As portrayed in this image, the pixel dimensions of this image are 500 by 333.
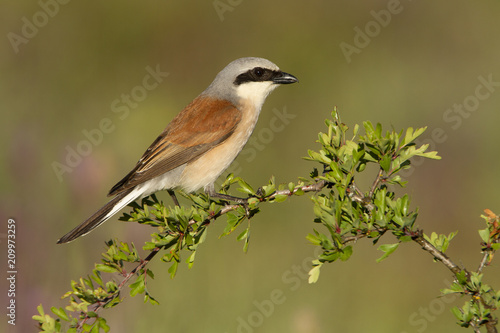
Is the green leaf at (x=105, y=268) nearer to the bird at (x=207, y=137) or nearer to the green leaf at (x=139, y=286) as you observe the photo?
the green leaf at (x=139, y=286)

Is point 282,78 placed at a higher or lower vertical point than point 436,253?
higher

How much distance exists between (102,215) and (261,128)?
304 cm

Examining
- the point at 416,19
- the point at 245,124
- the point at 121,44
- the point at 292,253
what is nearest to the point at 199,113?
the point at 245,124

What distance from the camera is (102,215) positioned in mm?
3406

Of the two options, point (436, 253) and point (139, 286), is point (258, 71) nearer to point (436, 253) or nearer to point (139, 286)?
point (139, 286)

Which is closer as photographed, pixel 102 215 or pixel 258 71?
pixel 102 215

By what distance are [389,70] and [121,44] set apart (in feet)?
11.2

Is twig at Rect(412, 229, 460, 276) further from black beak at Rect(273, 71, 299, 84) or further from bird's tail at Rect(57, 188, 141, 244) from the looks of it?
black beak at Rect(273, 71, 299, 84)

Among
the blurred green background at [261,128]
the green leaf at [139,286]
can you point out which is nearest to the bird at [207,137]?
the blurred green background at [261,128]

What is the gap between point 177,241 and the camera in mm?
2543

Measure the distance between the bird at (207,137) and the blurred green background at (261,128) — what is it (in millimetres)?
312

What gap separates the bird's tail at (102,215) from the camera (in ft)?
10.6

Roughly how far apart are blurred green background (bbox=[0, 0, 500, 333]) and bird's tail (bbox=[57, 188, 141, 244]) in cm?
17

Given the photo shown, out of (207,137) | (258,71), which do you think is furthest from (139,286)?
(258,71)
